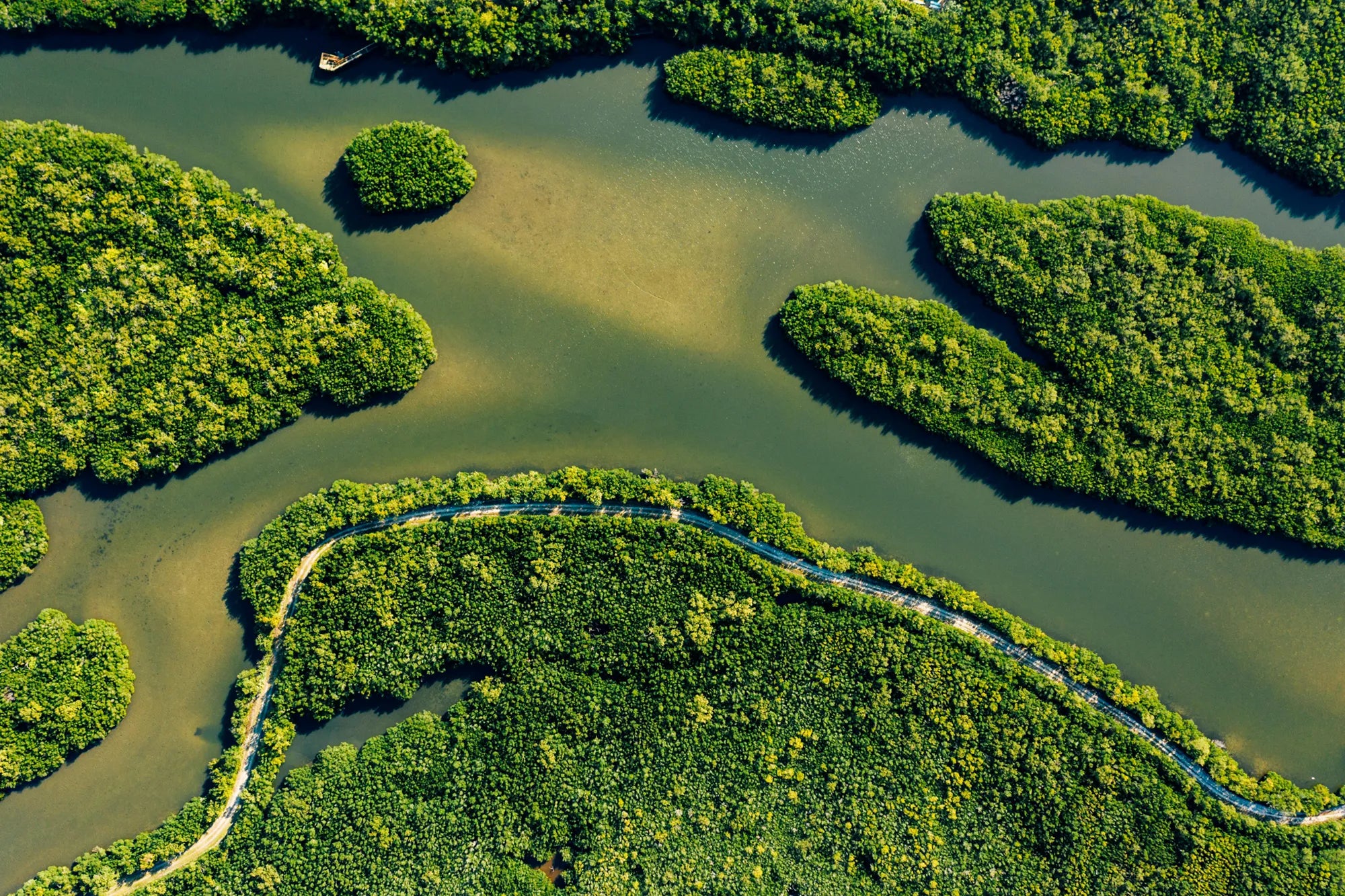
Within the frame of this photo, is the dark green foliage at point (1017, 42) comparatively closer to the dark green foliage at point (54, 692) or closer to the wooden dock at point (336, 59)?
the wooden dock at point (336, 59)

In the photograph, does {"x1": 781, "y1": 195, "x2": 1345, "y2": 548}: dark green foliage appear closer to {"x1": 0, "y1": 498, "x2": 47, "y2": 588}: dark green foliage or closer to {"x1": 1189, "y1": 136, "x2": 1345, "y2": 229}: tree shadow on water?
{"x1": 1189, "y1": 136, "x2": 1345, "y2": 229}: tree shadow on water

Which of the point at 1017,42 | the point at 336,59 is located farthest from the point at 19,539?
the point at 1017,42

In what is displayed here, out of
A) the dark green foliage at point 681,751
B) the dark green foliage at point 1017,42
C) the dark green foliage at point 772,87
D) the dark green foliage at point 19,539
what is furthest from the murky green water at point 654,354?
the dark green foliage at point 681,751

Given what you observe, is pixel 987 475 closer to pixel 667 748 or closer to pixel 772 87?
pixel 667 748

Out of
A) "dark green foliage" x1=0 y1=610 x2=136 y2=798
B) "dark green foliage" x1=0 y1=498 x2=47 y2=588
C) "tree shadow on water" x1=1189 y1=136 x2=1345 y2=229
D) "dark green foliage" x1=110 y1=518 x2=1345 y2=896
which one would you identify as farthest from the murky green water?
"dark green foliage" x1=110 y1=518 x2=1345 y2=896

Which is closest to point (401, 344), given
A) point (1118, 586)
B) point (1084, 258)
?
point (1084, 258)
